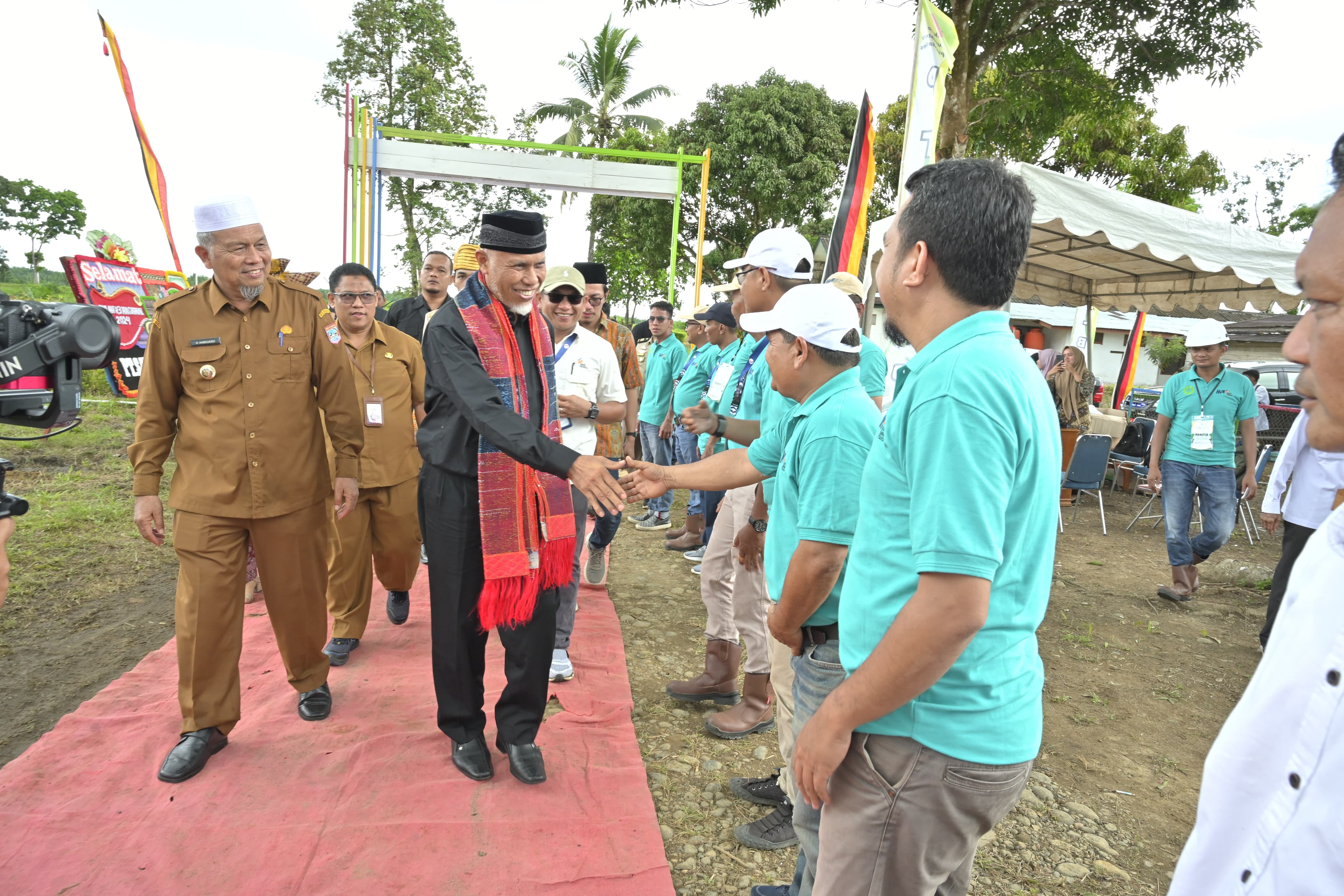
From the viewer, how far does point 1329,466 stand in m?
4.07

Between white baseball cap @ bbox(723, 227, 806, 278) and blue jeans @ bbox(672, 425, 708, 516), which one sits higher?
white baseball cap @ bbox(723, 227, 806, 278)

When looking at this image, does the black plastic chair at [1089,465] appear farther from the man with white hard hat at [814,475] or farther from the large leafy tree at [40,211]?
the large leafy tree at [40,211]

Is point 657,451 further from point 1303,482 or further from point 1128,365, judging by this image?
point 1128,365

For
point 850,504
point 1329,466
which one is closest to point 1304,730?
point 850,504

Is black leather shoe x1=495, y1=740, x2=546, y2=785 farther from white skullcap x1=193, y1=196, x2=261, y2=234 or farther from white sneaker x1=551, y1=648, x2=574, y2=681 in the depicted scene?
white skullcap x1=193, y1=196, x2=261, y2=234

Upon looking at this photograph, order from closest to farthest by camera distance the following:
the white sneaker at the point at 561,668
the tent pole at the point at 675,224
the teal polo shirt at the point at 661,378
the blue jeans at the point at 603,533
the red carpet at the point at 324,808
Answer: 1. the red carpet at the point at 324,808
2. the white sneaker at the point at 561,668
3. the blue jeans at the point at 603,533
4. the teal polo shirt at the point at 661,378
5. the tent pole at the point at 675,224

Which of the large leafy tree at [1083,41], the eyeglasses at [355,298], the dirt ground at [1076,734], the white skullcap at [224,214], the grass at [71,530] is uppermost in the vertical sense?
the large leafy tree at [1083,41]

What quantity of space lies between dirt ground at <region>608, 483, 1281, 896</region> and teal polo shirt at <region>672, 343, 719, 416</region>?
1.44m

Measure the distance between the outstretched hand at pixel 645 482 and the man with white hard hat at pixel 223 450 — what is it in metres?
1.43

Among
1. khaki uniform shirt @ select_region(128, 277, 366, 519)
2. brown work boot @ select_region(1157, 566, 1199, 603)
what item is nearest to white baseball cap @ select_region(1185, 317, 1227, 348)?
brown work boot @ select_region(1157, 566, 1199, 603)

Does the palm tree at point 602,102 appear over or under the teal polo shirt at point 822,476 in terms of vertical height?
over

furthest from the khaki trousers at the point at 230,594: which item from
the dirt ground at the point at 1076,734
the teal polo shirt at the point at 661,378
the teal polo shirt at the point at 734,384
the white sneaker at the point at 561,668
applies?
the teal polo shirt at the point at 661,378

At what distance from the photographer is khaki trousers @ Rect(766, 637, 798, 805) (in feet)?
7.80

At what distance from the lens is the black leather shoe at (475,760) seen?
2.92 meters
